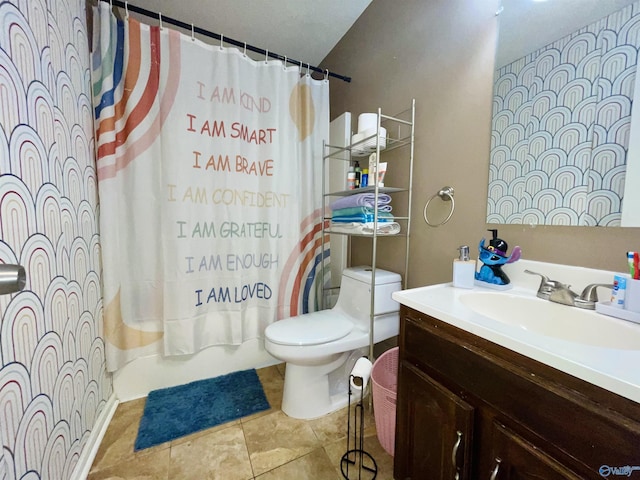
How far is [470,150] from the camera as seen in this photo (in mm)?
1046

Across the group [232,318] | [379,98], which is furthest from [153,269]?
[379,98]

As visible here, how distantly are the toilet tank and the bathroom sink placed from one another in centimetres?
50

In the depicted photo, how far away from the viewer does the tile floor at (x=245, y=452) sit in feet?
3.35

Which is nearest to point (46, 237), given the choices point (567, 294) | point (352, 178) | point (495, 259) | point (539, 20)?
point (352, 178)

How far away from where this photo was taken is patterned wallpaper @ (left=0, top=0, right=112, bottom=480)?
26.3 inches

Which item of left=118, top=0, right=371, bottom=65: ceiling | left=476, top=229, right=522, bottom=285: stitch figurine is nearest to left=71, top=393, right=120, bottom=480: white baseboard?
left=476, top=229, right=522, bottom=285: stitch figurine

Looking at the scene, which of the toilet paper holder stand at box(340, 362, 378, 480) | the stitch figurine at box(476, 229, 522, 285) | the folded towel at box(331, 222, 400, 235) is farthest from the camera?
the folded towel at box(331, 222, 400, 235)

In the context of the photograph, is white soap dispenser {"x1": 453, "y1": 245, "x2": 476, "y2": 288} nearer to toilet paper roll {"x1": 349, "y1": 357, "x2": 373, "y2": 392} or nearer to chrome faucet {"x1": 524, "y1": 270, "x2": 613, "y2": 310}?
chrome faucet {"x1": 524, "y1": 270, "x2": 613, "y2": 310}

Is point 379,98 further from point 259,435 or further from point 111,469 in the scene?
point 111,469

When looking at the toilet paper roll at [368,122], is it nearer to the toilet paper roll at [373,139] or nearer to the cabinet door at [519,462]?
the toilet paper roll at [373,139]

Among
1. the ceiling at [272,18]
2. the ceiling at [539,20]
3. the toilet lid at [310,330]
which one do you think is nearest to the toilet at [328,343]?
the toilet lid at [310,330]

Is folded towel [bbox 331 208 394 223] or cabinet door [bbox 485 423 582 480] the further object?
folded towel [bbox 331 208 394 223]

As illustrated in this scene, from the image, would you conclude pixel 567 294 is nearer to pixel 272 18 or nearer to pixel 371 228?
pixel 371 228

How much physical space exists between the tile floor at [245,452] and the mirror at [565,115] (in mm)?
1199
